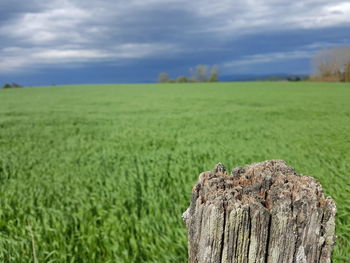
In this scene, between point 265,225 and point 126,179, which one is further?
point 126,179

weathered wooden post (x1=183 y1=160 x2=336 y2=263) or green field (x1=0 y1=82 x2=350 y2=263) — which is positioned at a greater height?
weathered wooden post (x1=183 y1=160 x2=336 y2=263)

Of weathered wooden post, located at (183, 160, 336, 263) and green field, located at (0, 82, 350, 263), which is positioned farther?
green field, located at (0, 82, 350, 263)

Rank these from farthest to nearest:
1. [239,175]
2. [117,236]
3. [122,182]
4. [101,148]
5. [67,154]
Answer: [101,148]
[67,154]
[122,182]
[117,236]
[239,175]

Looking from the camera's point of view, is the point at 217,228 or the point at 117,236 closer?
the point at 217,228

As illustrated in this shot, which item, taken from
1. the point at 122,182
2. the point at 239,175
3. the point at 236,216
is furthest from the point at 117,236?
the point at 236,216

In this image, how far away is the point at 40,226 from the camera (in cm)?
488

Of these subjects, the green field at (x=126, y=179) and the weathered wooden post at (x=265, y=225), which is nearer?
the weathered wooden post at (x=265, y=225)

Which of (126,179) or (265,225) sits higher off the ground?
(265,225)

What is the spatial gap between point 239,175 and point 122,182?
4.39m

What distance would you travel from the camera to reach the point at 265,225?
1.55 meters

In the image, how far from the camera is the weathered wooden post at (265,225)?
155 cm

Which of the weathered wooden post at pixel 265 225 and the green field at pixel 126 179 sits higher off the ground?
the weathered wooden post at pixel 265 225

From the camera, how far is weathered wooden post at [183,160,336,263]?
1553mm

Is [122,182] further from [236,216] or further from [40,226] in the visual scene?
[236,216]
